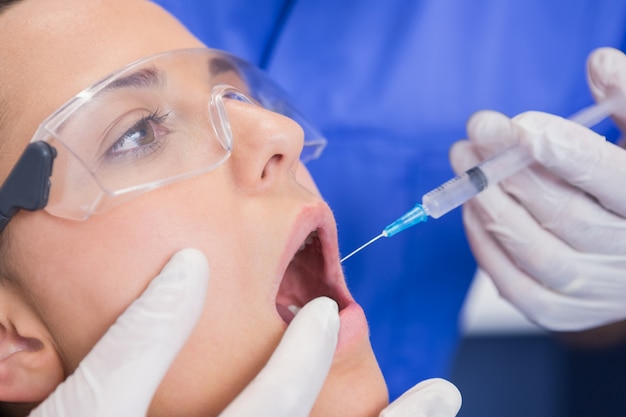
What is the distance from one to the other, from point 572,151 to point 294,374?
67 cm

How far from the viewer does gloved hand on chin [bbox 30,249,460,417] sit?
0.95 metres

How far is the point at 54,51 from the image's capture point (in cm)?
111

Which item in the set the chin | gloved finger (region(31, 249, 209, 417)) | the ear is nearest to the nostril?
gloved finger (region(31, 249, 209, 417))

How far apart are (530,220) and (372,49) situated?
0.72 meters

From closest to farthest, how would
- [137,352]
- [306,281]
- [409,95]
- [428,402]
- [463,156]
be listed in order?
[137,352] → [428,402] → [306,281] → [463,156] → [409,95]

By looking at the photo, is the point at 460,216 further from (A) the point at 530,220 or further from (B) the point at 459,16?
(B) the point at 459,16

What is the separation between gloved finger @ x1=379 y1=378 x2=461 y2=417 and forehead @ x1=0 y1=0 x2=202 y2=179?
2.29 ft

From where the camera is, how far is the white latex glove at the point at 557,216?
129 cm

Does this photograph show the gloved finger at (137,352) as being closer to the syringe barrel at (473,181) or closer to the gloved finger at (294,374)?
the gloved finger at (294,374)

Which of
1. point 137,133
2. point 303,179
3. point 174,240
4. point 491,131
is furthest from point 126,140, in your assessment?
point 491,131

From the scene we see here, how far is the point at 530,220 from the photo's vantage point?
1.47 meters

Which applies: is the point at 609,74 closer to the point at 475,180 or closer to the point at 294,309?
the point at 475,180

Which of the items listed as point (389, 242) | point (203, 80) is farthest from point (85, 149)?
point (389, 242)

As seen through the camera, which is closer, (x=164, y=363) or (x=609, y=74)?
(x=164, y=363)
